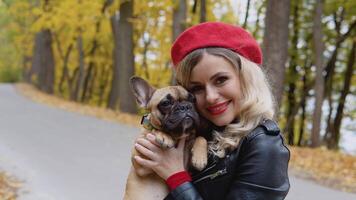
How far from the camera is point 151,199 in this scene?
296 cm

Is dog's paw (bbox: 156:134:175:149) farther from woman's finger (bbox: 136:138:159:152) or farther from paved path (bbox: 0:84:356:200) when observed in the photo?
paved path (bbox: 0:84:356:200)

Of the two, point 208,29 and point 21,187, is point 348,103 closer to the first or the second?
point 21,187

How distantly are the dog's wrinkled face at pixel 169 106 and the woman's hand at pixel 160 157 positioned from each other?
0.13 meters

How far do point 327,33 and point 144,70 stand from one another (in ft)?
56.1

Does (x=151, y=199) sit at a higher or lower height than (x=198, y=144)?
lower

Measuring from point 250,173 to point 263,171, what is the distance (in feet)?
0.21

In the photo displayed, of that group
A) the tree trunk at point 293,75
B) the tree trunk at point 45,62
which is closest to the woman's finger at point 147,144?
the tree trunk at point 293,75

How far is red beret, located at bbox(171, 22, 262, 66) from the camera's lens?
2.54m

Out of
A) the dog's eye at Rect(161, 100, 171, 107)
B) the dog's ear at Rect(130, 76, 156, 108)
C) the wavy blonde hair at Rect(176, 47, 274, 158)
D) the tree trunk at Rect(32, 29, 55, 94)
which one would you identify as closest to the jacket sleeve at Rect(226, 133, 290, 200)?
the wavy blonde hair at Rect(176, 47, 274, 158)

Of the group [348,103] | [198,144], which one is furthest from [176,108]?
[348,103]

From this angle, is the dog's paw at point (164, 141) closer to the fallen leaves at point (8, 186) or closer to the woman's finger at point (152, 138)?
the woman's finger at point (152, 138)

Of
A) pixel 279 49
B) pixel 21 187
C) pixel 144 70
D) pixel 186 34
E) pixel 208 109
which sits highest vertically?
pixel 186 34

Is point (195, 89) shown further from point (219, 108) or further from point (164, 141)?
point (164, 141)

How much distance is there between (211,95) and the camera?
2516 millimetres
